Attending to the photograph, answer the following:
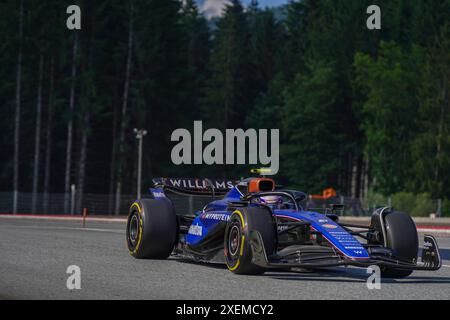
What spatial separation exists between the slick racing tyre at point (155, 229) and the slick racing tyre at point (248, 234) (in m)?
2.37

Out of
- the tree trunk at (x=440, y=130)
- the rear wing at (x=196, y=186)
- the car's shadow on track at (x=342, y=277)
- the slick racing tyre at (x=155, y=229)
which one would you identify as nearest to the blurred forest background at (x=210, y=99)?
the tree trunk at (x=440, y=130)

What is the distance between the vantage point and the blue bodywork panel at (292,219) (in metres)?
11.7

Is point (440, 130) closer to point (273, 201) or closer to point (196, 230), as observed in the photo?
point (196, 230)

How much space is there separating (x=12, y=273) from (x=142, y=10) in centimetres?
6101

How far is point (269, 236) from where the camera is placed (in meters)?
11.9

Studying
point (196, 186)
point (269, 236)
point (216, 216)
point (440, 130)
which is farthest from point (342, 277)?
point (440, 130)

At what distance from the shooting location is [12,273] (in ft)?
40.4

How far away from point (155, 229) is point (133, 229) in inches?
33.7

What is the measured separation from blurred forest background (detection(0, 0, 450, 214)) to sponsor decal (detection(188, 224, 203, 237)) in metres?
47.2

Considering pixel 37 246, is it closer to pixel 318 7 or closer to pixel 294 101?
pixel 294 101

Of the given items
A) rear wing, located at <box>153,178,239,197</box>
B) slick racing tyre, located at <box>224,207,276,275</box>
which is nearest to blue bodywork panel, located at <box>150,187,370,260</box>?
rear wing, located at <box>153,178,239,197</box>

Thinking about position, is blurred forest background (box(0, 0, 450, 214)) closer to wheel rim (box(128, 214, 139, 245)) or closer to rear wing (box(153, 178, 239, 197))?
rear wing (box(153, 178, 239, 197))
